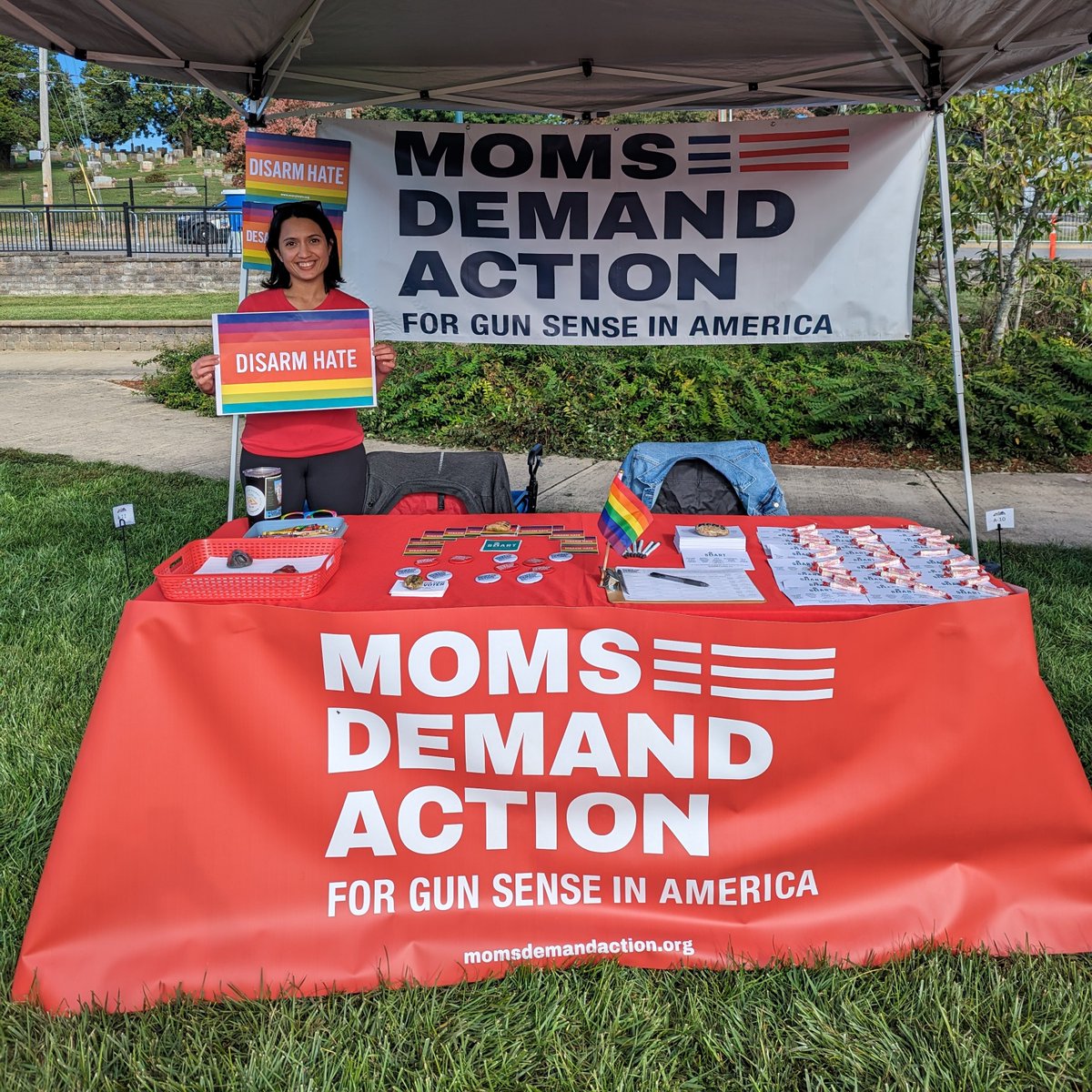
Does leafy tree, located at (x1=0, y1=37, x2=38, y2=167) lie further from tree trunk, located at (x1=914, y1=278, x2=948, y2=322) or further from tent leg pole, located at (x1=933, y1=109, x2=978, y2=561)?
tent leg pole, located at (x1=933, y1=109, x2=978, y2=561)

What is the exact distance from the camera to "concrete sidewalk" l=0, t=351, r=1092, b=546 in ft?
22.5

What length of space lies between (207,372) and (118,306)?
18038 mm

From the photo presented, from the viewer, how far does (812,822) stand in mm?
2611

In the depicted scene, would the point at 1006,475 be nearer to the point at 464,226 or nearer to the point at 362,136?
the point at 464,226

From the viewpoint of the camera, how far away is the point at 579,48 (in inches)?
189

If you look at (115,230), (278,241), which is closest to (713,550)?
(278,241)

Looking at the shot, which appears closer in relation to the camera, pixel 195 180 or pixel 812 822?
pixel 812 822

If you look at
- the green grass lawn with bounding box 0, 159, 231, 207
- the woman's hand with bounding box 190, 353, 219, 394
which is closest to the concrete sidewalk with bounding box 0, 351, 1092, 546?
the woman's hand with bounding box 190, 353, 219, 394

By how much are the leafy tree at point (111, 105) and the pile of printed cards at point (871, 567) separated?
69953mm

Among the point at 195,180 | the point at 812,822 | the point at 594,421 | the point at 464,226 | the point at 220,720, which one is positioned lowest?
the point at 812,822

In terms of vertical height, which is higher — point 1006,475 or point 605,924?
point 1006,475

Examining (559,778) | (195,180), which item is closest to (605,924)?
(559,778)

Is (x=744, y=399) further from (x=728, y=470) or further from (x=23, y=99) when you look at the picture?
(x=23, y=99)

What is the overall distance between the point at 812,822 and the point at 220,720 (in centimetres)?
146
